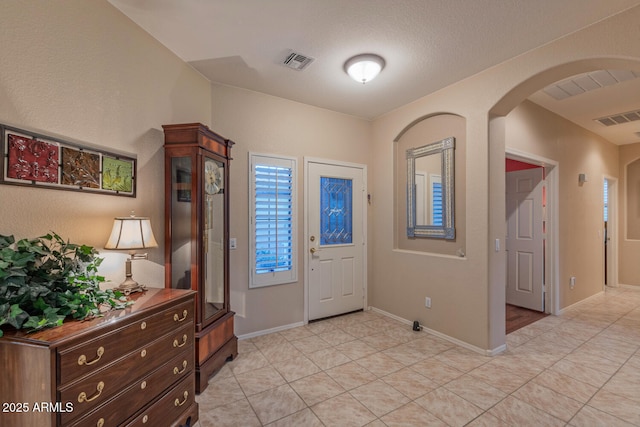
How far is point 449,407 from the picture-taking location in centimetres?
208

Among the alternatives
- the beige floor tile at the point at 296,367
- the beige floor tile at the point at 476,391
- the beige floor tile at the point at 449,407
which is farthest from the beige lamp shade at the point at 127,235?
the beige floor tile at the point at 476,391

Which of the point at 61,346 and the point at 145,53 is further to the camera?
the point at 145,53

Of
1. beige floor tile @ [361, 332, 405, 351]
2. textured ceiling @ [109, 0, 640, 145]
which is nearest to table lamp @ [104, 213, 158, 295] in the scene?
textured ceiling @ [109, 0, 640, 145]

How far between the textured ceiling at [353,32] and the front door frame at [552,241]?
2.26 m

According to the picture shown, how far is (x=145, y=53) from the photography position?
7.53ft

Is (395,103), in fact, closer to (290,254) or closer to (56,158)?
(290,254)

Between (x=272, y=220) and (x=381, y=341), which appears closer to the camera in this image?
(x=381, y=341)

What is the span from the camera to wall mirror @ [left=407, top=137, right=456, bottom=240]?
10.8ft

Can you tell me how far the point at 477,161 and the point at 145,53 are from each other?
319 centimetres

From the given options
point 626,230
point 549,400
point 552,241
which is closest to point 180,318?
point 549,400

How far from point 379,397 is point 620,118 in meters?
5.19

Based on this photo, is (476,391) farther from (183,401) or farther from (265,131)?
(265,131)

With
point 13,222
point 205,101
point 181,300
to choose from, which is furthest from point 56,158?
point 205,101

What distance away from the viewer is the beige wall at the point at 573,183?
3.72m
